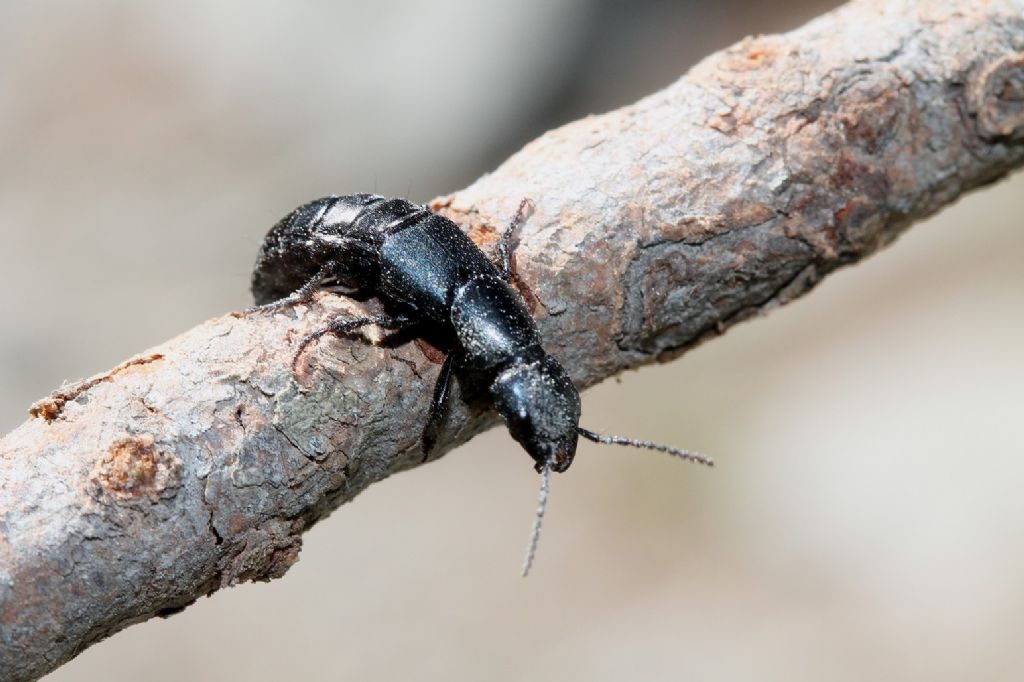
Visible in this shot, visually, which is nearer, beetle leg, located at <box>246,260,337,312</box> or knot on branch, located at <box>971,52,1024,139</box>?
beetle leg, located at <box>246,260,337,312</box>

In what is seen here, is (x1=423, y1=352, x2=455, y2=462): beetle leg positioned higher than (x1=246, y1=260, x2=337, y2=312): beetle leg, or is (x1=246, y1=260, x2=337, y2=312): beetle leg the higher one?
(x1=246, y1=260, x2=337, y2=312): beetle leg

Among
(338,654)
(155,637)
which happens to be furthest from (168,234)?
(338,654)

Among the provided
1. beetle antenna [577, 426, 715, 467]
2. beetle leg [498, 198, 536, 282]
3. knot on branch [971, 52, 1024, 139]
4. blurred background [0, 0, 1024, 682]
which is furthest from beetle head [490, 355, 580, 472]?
blurred background [0, 0, 1024, 682]

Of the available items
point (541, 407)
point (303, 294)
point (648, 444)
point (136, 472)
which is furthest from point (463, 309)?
Result: point (136, 472)

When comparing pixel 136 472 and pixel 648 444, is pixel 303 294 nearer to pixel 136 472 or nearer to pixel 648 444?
pixel 136 472

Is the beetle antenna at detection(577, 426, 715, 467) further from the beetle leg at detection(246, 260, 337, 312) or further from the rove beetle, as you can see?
the beetle leg at detection(246, 260, 337, 312)

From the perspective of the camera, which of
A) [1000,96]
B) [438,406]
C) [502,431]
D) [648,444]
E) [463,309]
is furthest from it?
[502,431]

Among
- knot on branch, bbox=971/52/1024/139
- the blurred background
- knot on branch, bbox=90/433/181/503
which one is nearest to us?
knot on branch, bbox=90/433/181/503
